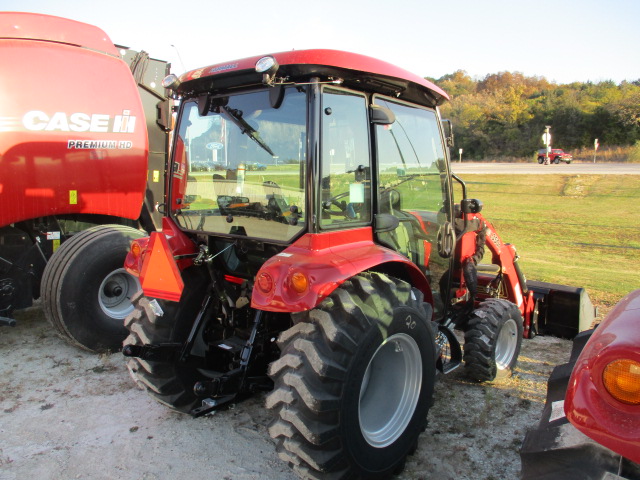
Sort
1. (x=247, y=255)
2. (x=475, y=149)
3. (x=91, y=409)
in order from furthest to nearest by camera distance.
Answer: (x=475, y=149)
(x=91, y=409)
(x=247, y=255)

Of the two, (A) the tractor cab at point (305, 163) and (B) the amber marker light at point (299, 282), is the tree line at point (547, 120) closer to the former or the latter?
(A) the tractor cab at point (305, 163)

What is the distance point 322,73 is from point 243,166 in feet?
2.51

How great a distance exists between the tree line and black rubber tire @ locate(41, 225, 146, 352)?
45966 mm

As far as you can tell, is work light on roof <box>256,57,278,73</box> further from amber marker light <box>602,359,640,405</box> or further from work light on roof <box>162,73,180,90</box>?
amber marker light <box>602,359,640,405</box>

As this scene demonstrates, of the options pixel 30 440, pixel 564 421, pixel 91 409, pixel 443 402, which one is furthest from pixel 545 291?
pixel 30 440

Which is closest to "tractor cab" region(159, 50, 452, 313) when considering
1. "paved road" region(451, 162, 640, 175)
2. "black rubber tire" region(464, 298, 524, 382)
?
"black rubber tire" region(464, 298, 524, 382)

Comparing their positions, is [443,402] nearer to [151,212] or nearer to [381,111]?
[381,111]

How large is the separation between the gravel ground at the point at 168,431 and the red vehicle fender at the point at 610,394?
1.53m

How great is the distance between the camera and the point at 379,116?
115 inches

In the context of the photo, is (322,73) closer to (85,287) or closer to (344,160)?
(344,160)

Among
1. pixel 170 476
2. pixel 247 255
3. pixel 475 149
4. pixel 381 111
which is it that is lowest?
pixel 170 476

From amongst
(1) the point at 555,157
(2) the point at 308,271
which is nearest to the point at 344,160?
(2) the point at 308,271

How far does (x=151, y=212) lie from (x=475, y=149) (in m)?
50.2

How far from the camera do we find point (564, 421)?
175 cm
